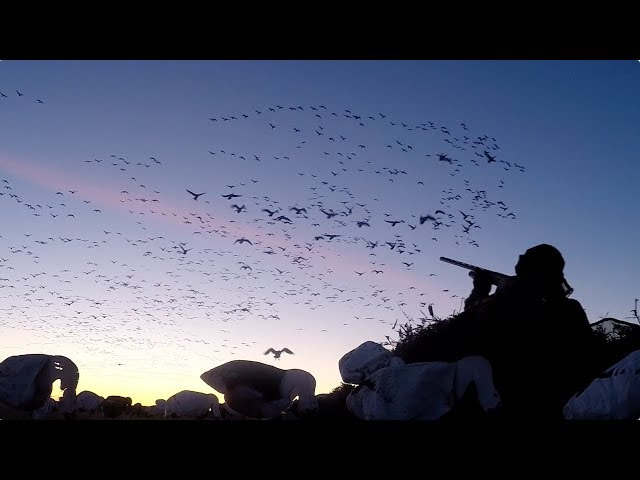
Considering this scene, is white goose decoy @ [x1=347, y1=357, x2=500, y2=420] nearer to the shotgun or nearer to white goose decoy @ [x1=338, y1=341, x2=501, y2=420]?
white goose decoy @ [x1=338, y1=341, x2=501, y2=420]

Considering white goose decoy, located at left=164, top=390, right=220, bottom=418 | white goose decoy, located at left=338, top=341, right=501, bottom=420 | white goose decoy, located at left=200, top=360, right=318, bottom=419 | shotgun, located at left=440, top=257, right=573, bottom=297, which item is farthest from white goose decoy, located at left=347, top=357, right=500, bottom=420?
white goose decoy, located at left=164, top=390, right=220, bottom=418

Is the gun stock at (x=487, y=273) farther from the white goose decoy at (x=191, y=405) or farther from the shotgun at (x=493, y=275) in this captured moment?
the white goose decoy at (x=191, y=405)

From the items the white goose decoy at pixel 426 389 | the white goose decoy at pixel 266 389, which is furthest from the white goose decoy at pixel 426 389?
the white goose decoy at pixel 266 389

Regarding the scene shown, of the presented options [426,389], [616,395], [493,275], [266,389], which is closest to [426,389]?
[426,389]

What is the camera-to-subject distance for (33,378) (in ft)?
10.9

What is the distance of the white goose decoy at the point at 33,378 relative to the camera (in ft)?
10.8

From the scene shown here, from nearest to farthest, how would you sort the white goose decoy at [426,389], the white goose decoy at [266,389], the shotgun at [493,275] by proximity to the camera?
the white goose decoy at [426,389]
the white goose decoy at [266,389]
the shotgun at [493,275]

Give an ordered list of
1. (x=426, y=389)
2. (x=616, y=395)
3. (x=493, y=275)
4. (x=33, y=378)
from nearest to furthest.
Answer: (x=616, y=395)
(x=426, y=389)
(x=33, y=378)
(x=493, y=275)

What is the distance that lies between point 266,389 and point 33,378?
1432mm

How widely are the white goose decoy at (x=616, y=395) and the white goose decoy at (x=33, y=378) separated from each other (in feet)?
9.53

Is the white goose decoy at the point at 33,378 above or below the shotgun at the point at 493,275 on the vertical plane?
below

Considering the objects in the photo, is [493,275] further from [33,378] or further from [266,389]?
[33,378]

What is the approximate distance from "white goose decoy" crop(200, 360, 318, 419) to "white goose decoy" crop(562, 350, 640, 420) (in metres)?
1.38
